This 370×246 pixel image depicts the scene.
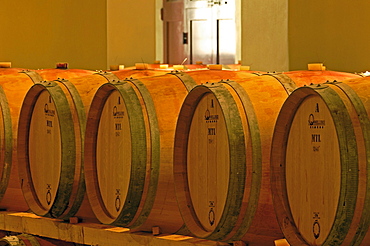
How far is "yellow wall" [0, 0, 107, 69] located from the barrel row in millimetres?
3788

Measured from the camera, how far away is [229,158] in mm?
3518

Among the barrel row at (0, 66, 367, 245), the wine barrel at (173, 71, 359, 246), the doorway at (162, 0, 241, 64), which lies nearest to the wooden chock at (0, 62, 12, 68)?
the barrel row at (0, 66, 367, 245)

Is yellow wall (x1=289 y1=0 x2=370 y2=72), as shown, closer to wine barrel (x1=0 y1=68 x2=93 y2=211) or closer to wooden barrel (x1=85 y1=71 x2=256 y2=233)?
wooden barrel (x1=85 y1=71 x2=256 y2=233)

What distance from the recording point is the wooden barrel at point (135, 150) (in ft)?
12.8

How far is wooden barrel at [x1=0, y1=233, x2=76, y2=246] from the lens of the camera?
14.5ft

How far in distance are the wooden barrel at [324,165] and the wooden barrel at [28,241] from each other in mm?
1817

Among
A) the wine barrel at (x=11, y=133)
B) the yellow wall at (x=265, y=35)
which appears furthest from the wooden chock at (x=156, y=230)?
the yellow wall at (x=265, y=35)

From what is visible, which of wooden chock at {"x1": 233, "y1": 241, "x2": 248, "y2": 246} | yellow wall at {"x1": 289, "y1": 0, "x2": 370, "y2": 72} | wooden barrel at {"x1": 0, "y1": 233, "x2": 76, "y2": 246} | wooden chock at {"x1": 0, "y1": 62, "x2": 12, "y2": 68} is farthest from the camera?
yellow wall at {"x1": 289, "y1": 0, "x2": 370, "y2": 72}

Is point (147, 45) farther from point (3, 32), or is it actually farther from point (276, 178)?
point (276, 178)

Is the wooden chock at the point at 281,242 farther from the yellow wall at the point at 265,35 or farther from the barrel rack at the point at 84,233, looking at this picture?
the yellow wall at the point at 265,35

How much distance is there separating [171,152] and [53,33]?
5.32 meters

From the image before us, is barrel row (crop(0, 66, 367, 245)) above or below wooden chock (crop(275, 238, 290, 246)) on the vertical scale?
above

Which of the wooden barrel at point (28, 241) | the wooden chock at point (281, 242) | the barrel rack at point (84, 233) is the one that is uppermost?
the wooden chock at point (281, 242)

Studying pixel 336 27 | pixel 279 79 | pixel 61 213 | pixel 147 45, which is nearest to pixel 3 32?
pixel 147 45
